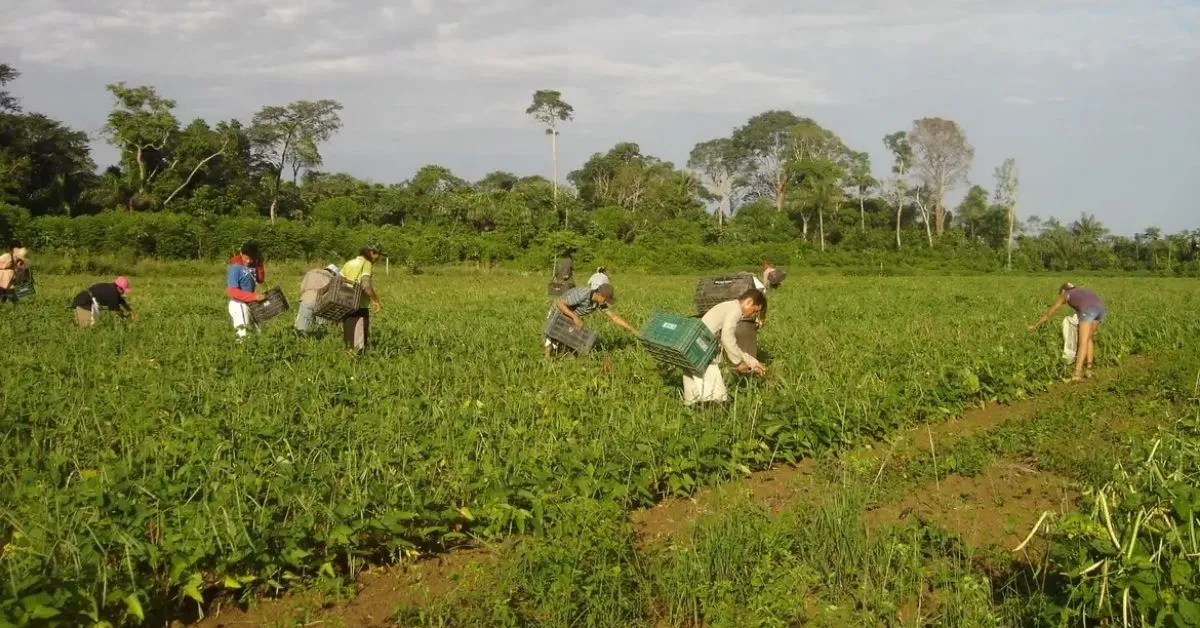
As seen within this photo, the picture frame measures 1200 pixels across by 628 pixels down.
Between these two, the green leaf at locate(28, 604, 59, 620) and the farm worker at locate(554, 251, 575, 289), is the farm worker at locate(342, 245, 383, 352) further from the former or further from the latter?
the green leaf at locate(28, 604, 59, 620)

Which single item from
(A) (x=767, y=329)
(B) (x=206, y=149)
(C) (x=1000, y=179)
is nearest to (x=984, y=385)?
(A) (x=767, y=329)

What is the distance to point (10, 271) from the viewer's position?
1341cm

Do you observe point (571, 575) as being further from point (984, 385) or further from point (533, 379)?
point (984, 385)

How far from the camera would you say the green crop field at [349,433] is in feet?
14.9

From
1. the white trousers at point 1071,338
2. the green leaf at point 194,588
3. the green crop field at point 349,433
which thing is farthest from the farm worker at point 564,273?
the green leaf at point 194,588

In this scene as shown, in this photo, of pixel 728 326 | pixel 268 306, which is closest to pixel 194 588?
pixel 728 326

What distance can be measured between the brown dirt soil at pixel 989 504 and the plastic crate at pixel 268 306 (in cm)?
833

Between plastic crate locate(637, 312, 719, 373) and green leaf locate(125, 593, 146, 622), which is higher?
plastic crate locate(637, 312, 719, 373)

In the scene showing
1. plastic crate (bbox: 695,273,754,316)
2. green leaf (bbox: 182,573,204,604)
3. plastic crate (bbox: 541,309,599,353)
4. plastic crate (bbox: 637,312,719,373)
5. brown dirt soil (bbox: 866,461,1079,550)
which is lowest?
brown dirt soil (bbox: 866,461,1079,550)

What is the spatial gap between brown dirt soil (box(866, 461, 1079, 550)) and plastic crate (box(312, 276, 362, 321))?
20.5 feet

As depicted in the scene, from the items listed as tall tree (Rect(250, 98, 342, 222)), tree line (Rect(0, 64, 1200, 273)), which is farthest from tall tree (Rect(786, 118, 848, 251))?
tall tree (Rect(250, 98, 342, 222))

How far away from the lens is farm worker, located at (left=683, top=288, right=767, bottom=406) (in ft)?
25.9

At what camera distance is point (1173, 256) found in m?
50.7

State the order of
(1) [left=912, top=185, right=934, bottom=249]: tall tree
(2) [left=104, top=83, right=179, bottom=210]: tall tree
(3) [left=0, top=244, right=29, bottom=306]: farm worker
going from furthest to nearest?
(1) [left=912, top=185, right=934, bottom=249]: tall tree < (2) [left=104, top=83, right=179, bottom=210]: tall tree < (3) [left=0, top=244, right=29, bottom=306]: farm worker
